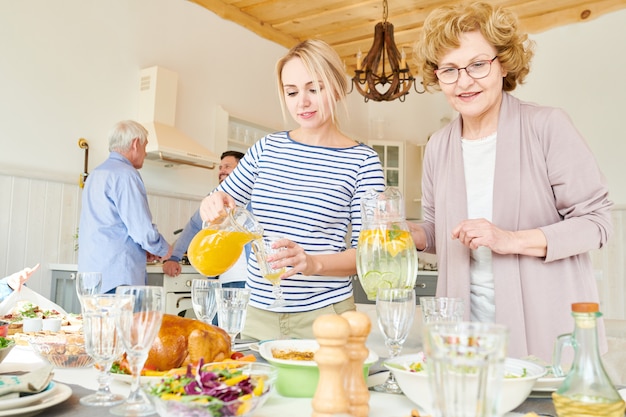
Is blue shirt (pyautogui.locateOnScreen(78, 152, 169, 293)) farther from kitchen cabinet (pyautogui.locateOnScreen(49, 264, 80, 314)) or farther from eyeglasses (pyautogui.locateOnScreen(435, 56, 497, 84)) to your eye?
eyeglasses (pyautogui.locateOnScreen(435, 56, 497, 84))

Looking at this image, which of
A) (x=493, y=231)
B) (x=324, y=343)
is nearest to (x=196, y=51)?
(x=493, y=231)

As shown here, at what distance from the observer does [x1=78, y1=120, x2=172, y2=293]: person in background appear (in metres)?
2.69

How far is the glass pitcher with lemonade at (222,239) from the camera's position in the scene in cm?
111

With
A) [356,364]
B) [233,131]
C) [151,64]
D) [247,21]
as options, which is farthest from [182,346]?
[247,21]

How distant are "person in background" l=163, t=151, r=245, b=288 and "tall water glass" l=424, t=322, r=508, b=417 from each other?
1.29 meters

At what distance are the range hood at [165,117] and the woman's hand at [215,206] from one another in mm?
2414

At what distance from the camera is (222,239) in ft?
3.65

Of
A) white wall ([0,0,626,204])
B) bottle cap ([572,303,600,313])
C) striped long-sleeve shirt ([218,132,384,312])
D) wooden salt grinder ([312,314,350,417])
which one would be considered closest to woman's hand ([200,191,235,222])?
striped long-sleeve shirt ([218,132,384,312])

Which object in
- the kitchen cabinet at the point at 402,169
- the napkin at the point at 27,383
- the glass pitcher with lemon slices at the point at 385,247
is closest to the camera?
the napkin at the point at 27,383

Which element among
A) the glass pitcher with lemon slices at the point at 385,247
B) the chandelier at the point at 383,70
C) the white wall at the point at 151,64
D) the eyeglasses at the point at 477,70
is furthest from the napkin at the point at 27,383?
the chandelier at the point at 383,70

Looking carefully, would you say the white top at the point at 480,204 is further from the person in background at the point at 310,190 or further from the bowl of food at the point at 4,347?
the bowl of food at the point at 4,347

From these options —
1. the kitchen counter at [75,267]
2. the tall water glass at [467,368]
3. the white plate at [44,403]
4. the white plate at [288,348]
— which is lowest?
the white plate at [44,403]

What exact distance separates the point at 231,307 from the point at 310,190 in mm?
450

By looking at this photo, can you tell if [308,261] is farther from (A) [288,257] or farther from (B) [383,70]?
(B) [383,70]
